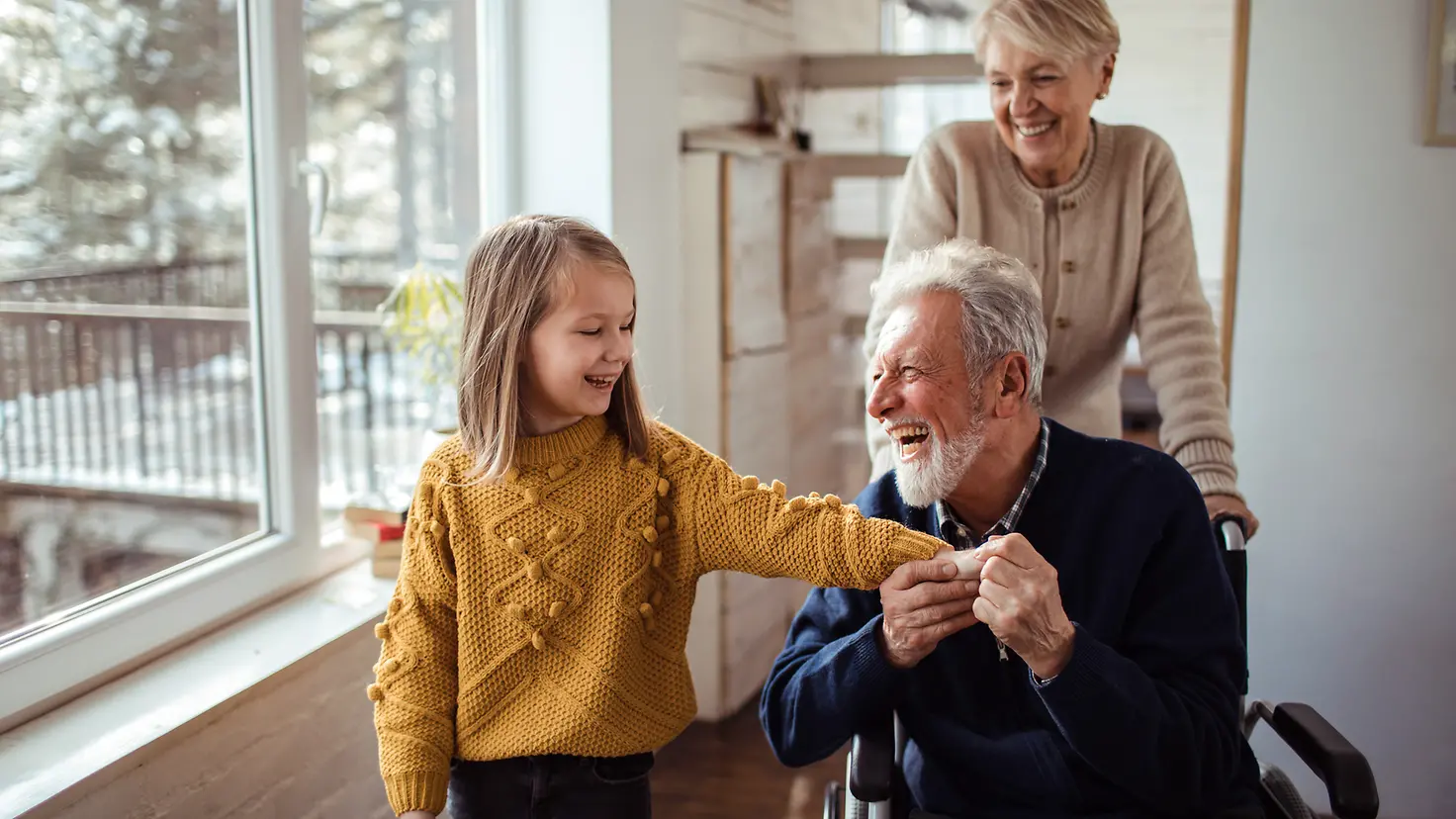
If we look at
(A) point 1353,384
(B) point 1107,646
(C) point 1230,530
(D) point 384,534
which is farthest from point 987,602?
(A) point 1353,384

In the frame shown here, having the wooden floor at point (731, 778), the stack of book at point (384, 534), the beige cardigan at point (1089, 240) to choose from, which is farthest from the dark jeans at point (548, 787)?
the wooden floor at point (731, 778)

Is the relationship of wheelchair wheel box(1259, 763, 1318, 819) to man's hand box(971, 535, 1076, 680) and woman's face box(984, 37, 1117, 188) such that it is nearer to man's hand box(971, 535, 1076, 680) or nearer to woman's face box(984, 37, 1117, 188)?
man's hand box(971, 535, 1076, 680)

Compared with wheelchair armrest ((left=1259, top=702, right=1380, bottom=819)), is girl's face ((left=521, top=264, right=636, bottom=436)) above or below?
above

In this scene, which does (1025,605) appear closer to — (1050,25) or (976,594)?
(976,594)

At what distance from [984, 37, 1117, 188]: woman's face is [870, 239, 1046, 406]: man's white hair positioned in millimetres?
476

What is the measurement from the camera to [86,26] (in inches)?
74.7

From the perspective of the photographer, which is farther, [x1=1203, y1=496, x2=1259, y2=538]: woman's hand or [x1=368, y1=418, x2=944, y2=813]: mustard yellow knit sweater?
[x1=1203, y1=496, x2=1259, y2=538]: woman's hand

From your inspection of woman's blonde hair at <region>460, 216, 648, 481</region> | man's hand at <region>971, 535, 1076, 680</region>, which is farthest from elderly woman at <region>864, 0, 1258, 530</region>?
woman's blonde hair at <region>460, 216, 648, 481</region>

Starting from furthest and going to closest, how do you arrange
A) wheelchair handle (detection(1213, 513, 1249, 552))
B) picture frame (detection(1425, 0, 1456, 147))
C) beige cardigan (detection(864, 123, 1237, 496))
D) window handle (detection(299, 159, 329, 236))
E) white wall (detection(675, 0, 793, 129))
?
white wall (detection(675, 0, 793, 129)), picture frame (detection(1425, 0, 1456, 147)), window handle (detection(299, 159, 329, 236)), beige cardigan (detection(864, 123, 1237, 496)), wheelchair handle (detection(1213, 513, 1249, 552))

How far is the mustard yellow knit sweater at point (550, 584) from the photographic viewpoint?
1529mm

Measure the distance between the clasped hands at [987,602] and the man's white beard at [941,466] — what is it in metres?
0.10

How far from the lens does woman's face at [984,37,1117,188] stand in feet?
6.59

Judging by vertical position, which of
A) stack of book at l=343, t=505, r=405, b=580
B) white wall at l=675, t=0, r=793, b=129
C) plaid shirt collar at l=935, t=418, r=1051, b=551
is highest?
white wall at l=675, t=0, r=793, b=129

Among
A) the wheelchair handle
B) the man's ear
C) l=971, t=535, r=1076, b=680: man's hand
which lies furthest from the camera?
the wheelchair handle
